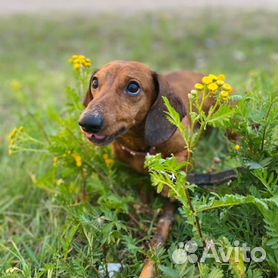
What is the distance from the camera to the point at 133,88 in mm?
2205

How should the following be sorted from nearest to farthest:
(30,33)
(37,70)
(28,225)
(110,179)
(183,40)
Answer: (110,179), (28,225), (37,70), (183,40), (30,33)

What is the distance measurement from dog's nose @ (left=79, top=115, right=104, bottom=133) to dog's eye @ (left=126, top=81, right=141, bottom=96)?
0.29m

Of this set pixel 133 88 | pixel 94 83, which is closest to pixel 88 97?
pixel 94 83

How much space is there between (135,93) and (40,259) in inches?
34.4

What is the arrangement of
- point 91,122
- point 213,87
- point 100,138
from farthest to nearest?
point 100,138
point 91,122
point 213,87

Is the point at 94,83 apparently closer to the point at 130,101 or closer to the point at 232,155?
the point at 130,101

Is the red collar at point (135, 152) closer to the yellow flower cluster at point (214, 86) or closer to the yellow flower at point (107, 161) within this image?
the yellow flower at point (107, 161)

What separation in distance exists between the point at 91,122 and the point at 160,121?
1.37 ft

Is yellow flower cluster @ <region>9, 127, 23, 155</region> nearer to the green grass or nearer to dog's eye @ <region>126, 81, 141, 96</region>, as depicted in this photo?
the green grass

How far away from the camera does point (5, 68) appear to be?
5.32 m

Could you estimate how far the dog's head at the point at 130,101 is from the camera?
2.05 m

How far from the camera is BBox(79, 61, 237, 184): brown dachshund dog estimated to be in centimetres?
201

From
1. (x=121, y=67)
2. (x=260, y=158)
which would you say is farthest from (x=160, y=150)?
(x=260, y=158)

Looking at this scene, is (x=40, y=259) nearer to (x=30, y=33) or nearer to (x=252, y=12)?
(x=30, y=33)
